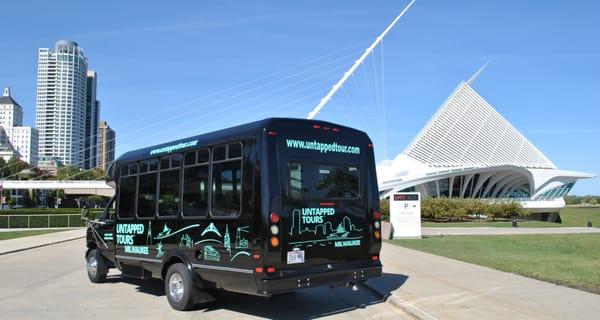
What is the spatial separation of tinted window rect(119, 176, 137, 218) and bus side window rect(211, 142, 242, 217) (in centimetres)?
271

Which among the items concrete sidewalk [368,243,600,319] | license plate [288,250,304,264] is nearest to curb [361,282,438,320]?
concrete sidewalk [368,243,600,319]

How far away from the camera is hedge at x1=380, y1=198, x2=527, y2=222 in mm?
50844

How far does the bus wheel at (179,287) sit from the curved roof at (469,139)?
75.9 metres

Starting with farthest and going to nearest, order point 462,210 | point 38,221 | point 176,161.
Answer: point 462,210, point 38,221, point 176,161

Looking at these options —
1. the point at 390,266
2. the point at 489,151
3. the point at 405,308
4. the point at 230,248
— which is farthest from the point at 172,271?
the point at 489,151

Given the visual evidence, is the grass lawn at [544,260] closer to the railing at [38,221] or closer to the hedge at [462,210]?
the hedge at [462,210]

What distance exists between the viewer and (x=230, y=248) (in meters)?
7.29

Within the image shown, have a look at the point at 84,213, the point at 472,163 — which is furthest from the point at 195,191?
the point at 472,163

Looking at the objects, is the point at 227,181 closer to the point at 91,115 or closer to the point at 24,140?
the point at 91,115

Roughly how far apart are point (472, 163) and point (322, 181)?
261ft

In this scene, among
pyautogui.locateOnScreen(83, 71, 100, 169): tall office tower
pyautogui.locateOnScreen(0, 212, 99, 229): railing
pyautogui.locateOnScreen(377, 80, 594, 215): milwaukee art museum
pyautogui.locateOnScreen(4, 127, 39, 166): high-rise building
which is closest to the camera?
pyautogui.locateOnScreen(0, 212, 99, 229): railing

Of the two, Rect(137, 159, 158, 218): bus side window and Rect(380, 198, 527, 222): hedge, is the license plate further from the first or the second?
Rect(380, 198, 527, 222): hedge

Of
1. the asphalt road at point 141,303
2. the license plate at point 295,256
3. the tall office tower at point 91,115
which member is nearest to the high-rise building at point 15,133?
the tall office tower at point 91,115

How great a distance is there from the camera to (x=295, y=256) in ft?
23.8
